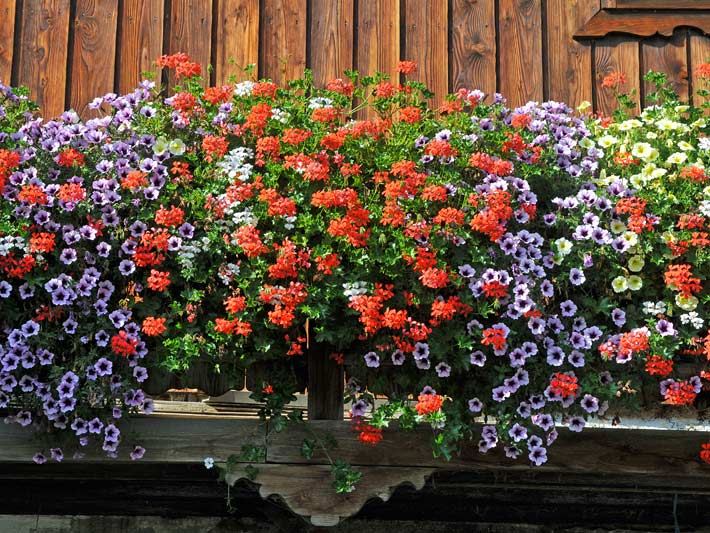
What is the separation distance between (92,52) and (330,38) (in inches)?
44.2

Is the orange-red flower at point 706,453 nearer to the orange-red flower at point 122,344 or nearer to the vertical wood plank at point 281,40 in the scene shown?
the orange-red flower at point 122,344

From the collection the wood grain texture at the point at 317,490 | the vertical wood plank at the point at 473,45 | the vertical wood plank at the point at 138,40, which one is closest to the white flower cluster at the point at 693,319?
the wood grain texture at the point at 317,490

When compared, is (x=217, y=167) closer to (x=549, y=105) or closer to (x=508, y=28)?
(x=549, y=105)

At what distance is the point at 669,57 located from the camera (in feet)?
16.4

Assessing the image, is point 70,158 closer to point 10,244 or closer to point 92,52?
point 10,244

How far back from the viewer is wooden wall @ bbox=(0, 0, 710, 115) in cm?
496

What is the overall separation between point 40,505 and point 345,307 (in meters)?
2.21

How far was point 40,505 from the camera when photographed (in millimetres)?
4988

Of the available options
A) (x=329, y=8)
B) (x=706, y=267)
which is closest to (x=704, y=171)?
(x=706, y=267)

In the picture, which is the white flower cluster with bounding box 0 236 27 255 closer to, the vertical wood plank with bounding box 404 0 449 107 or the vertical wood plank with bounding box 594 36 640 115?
the vertical wood plank with bounding box 404 0 449 107

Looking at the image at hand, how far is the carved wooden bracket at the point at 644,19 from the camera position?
5016 mm

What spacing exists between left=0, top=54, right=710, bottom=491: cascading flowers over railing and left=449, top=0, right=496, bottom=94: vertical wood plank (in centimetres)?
111

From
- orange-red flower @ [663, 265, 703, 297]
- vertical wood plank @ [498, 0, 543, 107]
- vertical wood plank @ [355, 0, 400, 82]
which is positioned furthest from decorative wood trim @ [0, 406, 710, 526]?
vertical wood plank @ [355, 0, 400, 82]

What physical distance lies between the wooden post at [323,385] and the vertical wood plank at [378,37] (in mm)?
1626
